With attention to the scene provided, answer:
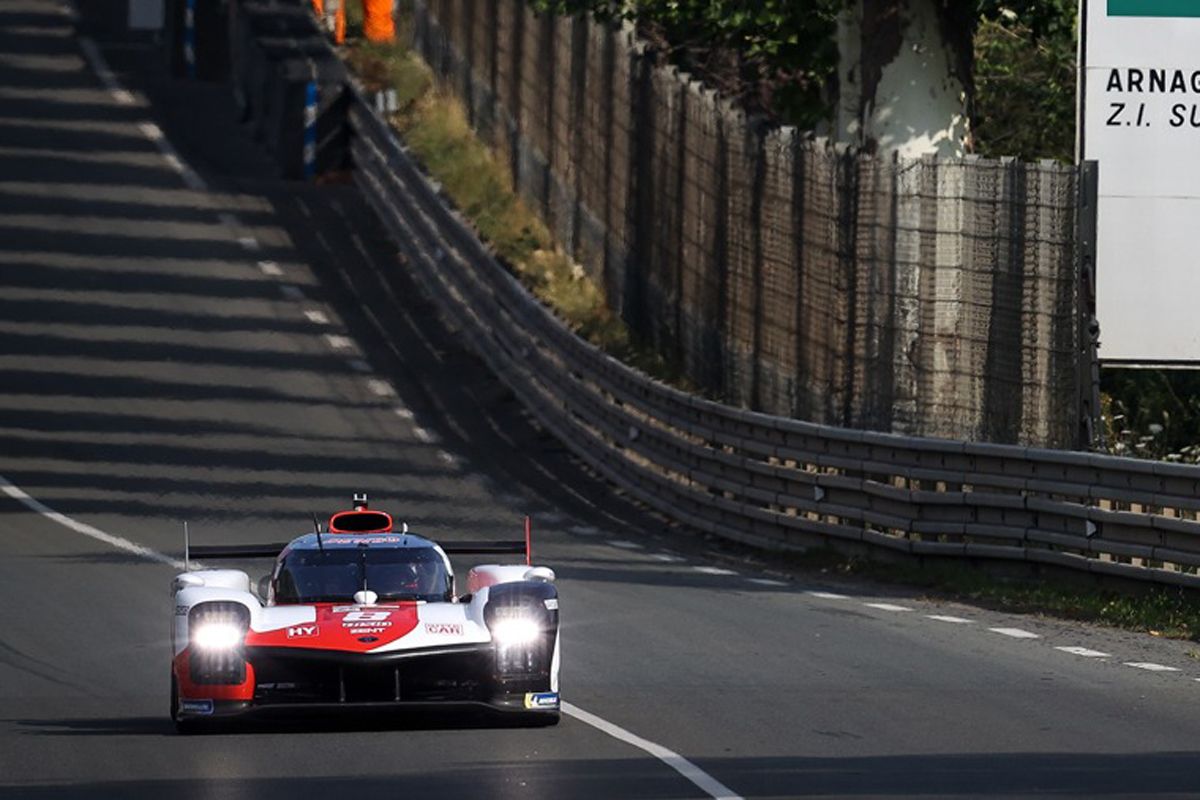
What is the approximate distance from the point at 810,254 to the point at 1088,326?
16.6ft

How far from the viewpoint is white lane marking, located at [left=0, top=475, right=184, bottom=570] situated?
23.0 metres

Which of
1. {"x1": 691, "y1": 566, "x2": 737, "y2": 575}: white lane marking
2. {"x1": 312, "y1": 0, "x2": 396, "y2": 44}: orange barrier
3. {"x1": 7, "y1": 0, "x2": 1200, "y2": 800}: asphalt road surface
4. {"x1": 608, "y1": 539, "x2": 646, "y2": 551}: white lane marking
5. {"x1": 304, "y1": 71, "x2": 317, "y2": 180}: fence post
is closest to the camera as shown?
{"x1": 7, "y1": 0, "x2": 1200, "y2": 800}: asphalt road surface

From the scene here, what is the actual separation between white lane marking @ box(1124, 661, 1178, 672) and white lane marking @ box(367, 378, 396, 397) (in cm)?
1689

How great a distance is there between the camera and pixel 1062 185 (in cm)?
2195

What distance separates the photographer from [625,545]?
24.7 m

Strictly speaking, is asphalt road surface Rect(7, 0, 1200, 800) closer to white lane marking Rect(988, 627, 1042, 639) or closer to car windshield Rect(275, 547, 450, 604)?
white lane marking Rect(988, 627, 1042, 639)

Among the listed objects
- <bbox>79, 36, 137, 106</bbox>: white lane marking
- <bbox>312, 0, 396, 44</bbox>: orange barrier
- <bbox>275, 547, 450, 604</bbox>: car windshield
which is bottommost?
<bbox>275, 547, 450, 604</bbox>: car windshield

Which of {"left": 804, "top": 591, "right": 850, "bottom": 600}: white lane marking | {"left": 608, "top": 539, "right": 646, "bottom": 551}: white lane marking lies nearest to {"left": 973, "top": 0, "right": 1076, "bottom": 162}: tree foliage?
{"left": 608, "top": 539, "right": 646, "bottom": 551}: white lane marking

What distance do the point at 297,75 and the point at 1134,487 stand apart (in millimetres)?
25996

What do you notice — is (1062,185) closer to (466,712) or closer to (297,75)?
(466,712)

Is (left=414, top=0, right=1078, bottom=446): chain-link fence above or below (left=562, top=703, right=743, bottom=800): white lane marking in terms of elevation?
above

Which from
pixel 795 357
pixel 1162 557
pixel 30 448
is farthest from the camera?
pixel 30 448

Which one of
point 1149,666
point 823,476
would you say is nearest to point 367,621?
point 1149,666

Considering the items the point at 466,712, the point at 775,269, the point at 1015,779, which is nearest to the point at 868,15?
the point at 775,269
